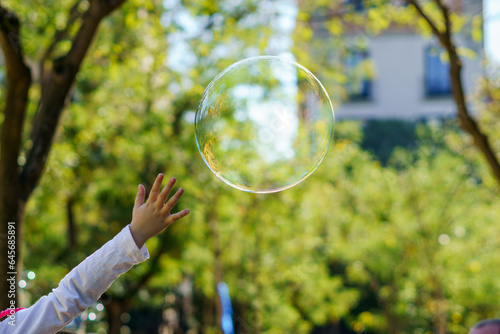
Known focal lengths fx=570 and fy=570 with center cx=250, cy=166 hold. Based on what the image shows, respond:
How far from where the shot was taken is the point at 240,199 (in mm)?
14930

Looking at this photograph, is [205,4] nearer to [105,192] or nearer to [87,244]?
[105,192]

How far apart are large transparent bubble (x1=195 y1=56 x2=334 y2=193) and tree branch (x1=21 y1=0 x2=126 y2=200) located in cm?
191

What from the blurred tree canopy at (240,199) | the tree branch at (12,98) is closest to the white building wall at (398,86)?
the blurred tree canopy at (240,199)

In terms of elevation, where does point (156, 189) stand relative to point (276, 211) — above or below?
above

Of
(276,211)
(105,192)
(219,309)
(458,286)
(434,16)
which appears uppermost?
(434,16)

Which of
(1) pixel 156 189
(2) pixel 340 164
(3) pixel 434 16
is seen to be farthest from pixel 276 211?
(1) pixel 156 189

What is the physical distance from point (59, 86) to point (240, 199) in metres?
9.75

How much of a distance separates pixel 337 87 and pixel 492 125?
4107mm

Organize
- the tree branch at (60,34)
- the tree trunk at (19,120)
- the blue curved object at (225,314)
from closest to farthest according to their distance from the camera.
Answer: the tree trunk at (19,120)
the tree branch at (60,34)
the blue curved object at (225,314)

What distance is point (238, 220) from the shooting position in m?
15.6

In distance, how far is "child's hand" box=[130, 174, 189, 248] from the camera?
2352mm

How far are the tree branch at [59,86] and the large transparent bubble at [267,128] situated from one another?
6.27 feet

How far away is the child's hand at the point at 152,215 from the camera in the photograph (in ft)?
7.72

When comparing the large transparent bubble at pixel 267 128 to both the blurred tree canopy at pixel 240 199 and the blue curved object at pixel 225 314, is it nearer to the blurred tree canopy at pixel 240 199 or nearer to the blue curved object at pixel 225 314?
the blurred tree canopy at pixel 240 199
